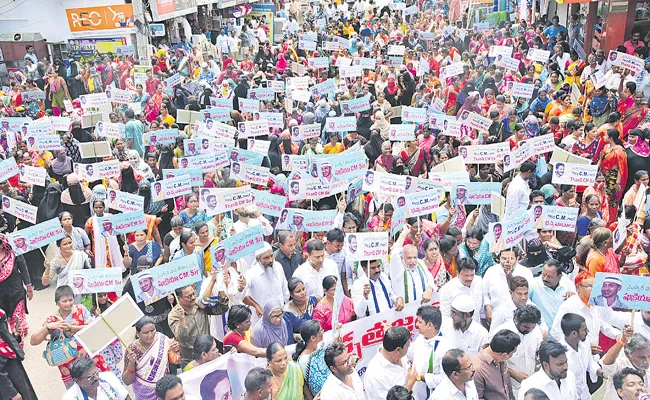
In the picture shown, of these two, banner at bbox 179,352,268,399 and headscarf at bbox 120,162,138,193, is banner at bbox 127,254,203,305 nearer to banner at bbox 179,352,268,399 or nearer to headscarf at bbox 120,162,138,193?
banner at bbox 179,352,268,399

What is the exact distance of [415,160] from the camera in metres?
10.3

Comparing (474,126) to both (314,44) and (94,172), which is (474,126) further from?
(314,44)

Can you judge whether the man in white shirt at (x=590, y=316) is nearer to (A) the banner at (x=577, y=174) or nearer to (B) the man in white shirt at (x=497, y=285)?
(B) the man in white shirt at (x=497, y=285)

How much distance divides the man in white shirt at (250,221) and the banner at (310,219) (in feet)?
1.25

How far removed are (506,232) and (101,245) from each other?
184 inches

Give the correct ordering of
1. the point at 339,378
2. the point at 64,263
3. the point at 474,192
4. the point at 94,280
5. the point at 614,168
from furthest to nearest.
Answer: the point at 614,168
the point at 474,192
the point at 64,263
the point at 94,280
the point at 339,378

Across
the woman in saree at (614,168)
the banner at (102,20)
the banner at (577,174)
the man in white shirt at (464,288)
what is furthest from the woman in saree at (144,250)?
the banner at (102,20)

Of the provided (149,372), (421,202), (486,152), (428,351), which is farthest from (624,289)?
(486,152)

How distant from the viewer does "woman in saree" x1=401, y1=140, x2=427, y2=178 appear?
10266 mm

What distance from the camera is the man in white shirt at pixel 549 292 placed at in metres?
5.89

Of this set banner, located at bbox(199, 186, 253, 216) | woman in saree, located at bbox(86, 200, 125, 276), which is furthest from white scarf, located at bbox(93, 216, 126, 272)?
banner, located at bbox(199, 186, 253, 216)

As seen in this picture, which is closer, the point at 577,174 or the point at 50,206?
the point at 577,174

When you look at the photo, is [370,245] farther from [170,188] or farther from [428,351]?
[170,188]

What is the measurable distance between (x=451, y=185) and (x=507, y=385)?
341 cm
